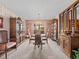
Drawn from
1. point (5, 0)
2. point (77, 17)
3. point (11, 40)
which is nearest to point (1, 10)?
point (5, 0)

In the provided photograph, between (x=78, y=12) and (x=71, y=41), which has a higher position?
(x=78, y=12)

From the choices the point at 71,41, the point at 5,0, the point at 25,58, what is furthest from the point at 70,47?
the point at 5,0

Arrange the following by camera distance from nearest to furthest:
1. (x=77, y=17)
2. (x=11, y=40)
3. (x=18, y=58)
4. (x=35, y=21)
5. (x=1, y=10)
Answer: (x=18, y=58)
(x=77, y=17)
(x=1, y=10)
(x=11, y=40)
(x=35, y=21)

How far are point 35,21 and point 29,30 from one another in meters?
1.49

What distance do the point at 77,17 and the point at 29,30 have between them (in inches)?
459

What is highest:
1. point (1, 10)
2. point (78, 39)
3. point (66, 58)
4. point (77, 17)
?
point (1, 10)

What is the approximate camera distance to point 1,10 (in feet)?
24.5

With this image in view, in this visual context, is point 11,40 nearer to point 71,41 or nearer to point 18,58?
point 18,58

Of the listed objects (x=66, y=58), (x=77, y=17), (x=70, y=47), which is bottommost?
(x=66, y=58)

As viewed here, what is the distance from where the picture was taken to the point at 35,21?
703 inches

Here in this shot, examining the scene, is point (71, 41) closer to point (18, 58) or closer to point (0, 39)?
point (18, 58)

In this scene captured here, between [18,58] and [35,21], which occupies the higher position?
[35,21]

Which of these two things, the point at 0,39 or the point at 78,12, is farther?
the point at 78,12

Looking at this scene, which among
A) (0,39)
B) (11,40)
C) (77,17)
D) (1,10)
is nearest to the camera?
(0,39)
